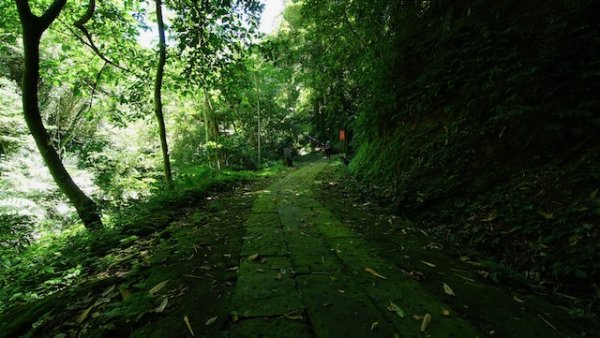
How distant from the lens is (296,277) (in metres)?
2.00

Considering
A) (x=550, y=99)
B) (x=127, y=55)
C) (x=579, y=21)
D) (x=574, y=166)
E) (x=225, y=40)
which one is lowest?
(x=574, y=166)

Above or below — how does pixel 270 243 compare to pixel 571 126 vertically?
below

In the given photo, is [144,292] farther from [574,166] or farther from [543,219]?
[574,166]

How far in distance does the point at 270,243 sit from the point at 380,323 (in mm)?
1454

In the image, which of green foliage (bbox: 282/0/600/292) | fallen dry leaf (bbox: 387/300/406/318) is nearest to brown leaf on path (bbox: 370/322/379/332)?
fallen dry leaf (bbox: 387/300/406/318)

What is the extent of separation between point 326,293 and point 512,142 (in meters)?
2.62

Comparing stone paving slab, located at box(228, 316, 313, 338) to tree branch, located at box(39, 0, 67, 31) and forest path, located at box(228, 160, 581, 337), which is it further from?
tree branch, located at box(39, 0, 67, 31)

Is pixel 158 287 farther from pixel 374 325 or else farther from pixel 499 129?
pixel 499 129

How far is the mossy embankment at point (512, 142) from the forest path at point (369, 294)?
0.41 metres

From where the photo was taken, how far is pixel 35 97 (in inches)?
158

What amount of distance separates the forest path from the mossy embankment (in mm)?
410

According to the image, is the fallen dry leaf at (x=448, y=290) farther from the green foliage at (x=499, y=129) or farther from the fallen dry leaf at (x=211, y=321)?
the fallen dry leaf at (x=211, y=321)

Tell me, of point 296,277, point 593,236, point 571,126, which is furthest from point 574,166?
point 296,277

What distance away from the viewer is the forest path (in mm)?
1441
